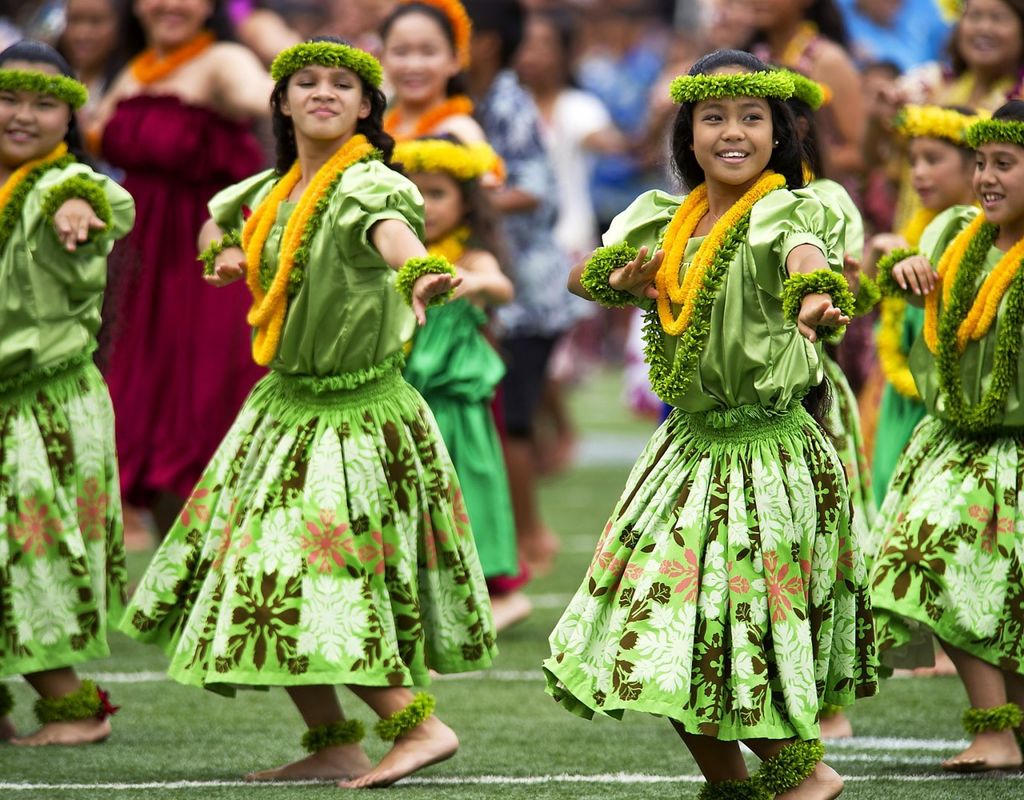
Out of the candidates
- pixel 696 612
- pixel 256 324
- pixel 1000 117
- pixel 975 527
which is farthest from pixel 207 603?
pixel 1000 117

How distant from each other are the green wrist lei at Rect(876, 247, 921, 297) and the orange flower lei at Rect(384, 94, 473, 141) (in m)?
2.19

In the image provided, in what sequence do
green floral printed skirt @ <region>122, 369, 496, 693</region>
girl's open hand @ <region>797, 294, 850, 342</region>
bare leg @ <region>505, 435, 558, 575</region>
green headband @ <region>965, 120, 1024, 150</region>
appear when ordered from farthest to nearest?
bare leg @ <region>505, 435, 558, 575</region>
green headband @ <region>965, 120, 1024, 150</region>
green floral printed skirt @ <region>122, 369, 496, 693</region>
girl's open hand @ <region>797, 294, 850, 342</region>

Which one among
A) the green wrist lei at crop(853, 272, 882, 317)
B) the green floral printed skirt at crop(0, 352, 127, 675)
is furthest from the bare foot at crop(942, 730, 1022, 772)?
the green floral printed skirt at crop(0, 352, 127, 675)

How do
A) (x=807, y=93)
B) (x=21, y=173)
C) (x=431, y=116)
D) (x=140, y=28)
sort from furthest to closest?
(x=140, y=28) < (x=431, y=116) < (x=807, y=93) < (x=21, y=173)

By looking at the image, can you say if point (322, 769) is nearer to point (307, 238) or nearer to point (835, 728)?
point (307, 238)

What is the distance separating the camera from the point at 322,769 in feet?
16.9

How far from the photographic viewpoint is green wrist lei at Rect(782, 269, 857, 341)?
4.20 meters

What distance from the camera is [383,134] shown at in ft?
17.5

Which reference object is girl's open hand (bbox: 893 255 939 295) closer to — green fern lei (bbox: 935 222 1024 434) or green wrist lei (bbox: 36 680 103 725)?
green fern lei (bbox: 935 222 1024 434)

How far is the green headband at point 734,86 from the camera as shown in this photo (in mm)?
4566

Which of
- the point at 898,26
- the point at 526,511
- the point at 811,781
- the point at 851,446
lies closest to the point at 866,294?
the point at 851,446

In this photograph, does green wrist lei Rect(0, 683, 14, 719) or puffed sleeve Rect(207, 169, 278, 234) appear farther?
green wrist lei Rect(0, 683, 14, 719)

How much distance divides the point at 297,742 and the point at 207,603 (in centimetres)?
74

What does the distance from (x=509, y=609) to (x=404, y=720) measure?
7.29ft
